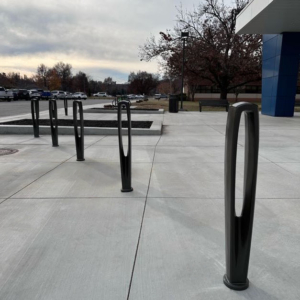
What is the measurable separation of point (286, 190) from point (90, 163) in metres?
3.60

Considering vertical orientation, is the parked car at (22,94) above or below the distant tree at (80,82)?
below

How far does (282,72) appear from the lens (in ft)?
53.1

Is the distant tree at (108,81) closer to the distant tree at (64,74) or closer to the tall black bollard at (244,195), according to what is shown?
the distant tree at (64,74)

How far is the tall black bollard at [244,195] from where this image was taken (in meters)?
1.84

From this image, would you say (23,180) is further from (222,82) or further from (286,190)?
(222,82)

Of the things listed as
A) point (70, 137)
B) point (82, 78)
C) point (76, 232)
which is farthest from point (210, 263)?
point (82, 78)

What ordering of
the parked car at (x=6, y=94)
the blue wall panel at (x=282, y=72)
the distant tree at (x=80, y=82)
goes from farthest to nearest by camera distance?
the distant tree at (x=80, y=82)
the parked car at (x=6, y=94)
the blue wall panel at (x=282, y=72)

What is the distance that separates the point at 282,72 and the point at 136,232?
16.2 metres

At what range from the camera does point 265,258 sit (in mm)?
2506

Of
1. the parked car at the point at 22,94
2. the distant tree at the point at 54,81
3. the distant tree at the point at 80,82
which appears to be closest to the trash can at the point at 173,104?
the parked car at the point at 22,94

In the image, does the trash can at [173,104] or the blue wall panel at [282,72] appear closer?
the blue wall panel at [282,72]

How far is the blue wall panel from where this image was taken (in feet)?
52.2

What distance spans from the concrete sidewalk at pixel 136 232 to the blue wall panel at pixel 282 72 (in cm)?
1211

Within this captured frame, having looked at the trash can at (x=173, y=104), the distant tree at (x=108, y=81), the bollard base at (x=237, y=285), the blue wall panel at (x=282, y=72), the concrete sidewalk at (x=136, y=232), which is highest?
the distant tree at (x=108, y=81)
